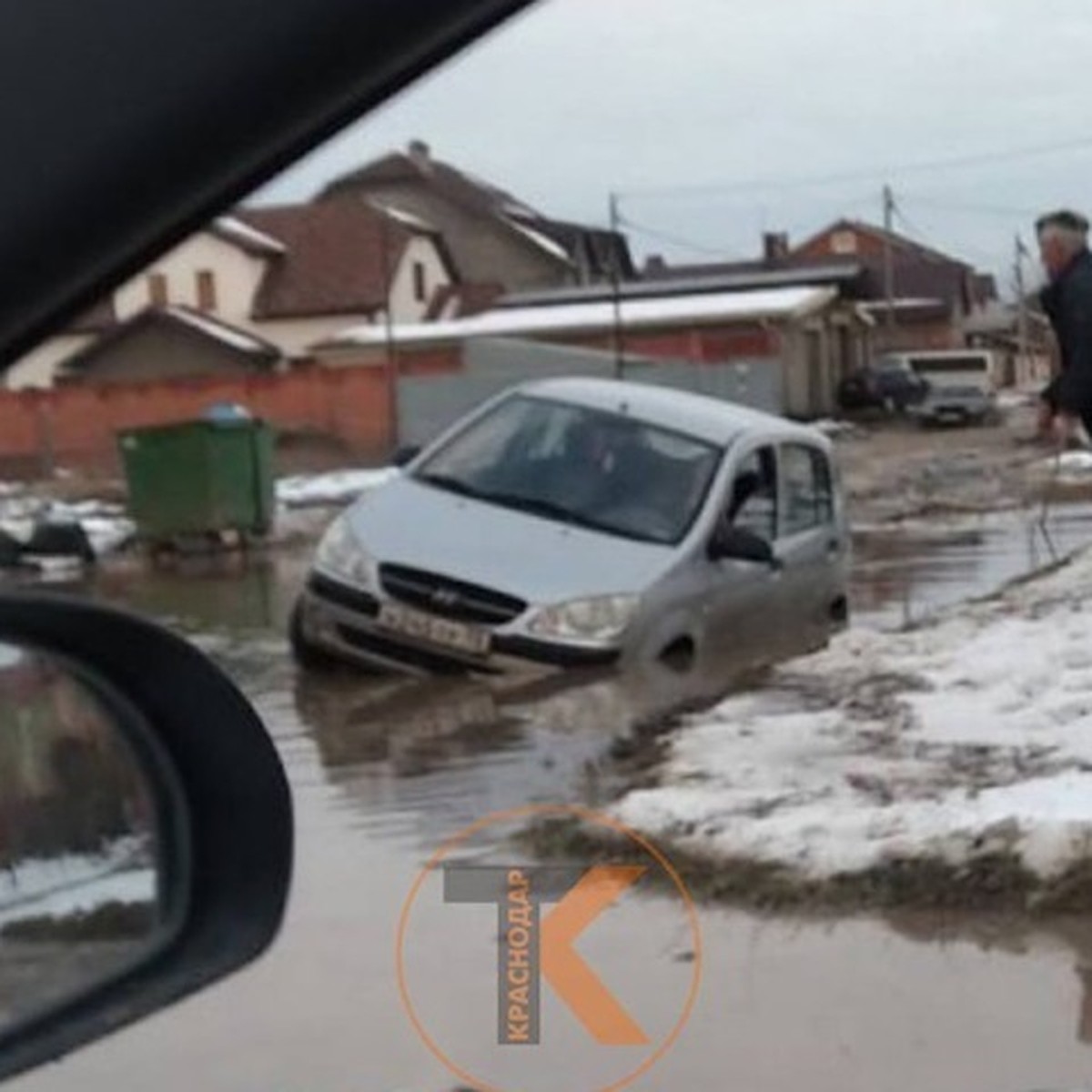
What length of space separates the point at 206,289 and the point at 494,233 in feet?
1.66

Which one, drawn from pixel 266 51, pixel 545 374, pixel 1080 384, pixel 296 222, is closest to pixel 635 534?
pixel 545 374

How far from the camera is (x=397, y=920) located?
4512mm

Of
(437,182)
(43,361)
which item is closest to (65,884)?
(43,361)

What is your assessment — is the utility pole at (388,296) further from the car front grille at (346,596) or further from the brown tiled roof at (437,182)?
the car front grille at (346,596)

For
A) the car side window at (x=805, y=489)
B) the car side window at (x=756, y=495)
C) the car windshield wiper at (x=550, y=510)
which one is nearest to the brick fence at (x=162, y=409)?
the car side window at (x=805, y=489)

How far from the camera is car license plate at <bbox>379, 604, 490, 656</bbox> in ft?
17.3

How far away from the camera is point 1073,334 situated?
256cm

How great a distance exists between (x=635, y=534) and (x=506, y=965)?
4.10 feet

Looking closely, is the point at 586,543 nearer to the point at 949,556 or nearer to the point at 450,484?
the point at 450,484

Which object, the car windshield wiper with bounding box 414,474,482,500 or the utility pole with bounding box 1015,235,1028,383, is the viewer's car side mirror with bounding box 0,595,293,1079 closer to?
the utility pole with bounding box 1015,235,1028,383

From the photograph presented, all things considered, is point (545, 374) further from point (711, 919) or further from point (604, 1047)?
point (711, 919)

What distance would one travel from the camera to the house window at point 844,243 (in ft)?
7.07

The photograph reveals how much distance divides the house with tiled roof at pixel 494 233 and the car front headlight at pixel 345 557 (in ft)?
8.01

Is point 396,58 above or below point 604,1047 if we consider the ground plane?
above
